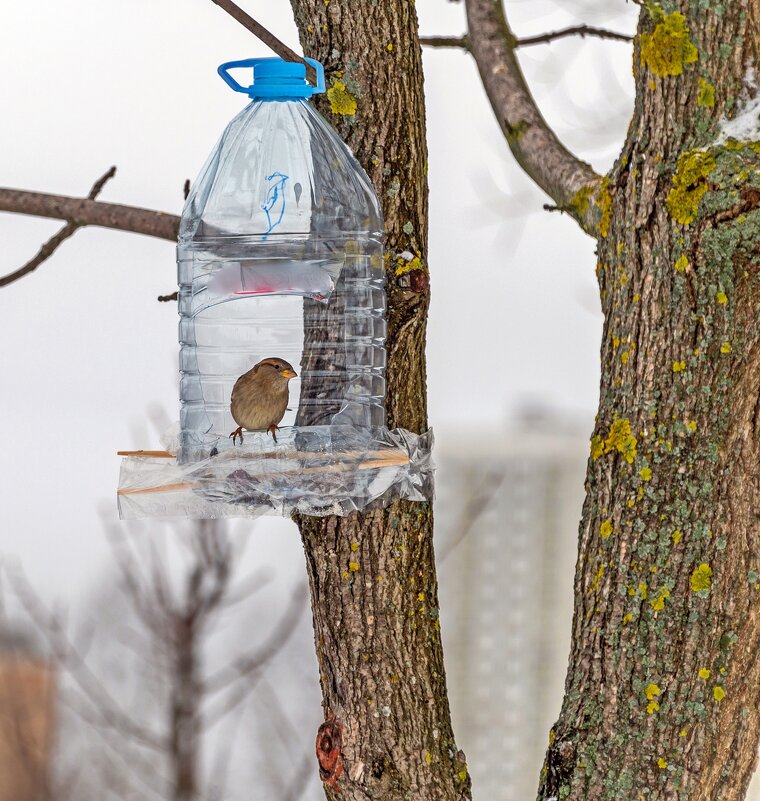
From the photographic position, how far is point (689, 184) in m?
1.71

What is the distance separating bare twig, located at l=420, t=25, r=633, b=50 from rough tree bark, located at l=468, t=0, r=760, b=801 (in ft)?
2.86

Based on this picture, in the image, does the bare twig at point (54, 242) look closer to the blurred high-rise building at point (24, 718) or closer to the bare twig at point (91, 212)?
the bare twig at point (91, 212)

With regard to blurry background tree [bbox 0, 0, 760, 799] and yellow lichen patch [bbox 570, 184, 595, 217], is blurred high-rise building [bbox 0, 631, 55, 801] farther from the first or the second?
yellow lichen patch [bbox 570, 184, 595, 217]

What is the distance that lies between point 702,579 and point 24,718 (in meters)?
4.22

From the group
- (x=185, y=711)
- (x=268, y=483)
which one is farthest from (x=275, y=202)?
(x=185, y=711)

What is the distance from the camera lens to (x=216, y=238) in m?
2.52

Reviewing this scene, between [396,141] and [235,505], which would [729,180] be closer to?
[396,141]

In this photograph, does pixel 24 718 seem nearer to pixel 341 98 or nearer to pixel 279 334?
pixel 279 334

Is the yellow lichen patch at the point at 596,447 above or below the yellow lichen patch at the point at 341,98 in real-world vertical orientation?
below

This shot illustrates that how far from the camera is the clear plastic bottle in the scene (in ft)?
6.70

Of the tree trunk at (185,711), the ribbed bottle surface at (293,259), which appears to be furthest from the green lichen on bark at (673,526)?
the tree trunk at (185,711)

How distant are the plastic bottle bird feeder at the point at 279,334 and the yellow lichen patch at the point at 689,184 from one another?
0.57 metres

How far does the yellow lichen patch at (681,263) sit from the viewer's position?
5.69 feet

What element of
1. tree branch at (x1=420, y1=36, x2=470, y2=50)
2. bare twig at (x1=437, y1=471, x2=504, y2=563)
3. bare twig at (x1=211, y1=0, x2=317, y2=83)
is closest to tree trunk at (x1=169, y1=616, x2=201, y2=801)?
bare twig at (x1=437, y1=471, x2=504, y2=563)
